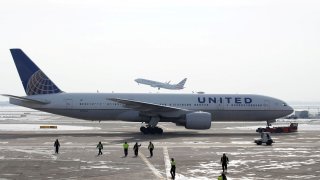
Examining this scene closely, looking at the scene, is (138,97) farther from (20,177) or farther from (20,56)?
(20,177)

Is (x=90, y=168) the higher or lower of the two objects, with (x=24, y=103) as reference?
lower

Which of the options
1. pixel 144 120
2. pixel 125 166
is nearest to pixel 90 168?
pixel 125 166

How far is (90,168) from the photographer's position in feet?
87.6

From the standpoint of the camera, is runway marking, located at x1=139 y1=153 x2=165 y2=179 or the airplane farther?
the airplane

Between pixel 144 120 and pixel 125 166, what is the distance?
24418 mm

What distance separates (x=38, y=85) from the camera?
2061 inches

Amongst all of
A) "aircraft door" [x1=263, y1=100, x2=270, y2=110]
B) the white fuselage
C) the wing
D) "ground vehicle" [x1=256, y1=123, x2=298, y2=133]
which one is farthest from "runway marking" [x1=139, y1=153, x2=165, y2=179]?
"ground vehicle" [x1=256, y1=123, x2=298, y2=133]

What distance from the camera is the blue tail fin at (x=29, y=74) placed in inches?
2048

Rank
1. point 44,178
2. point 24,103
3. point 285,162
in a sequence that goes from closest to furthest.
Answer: point 44,178, point 285,162, point 24,103

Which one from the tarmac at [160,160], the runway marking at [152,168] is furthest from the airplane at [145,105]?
the runway marking at [152,168]

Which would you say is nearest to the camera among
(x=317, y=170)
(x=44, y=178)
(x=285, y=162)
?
(x=44, y=178)

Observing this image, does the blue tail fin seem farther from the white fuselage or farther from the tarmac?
the tarmac

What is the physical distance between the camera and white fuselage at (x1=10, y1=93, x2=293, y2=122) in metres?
51.9

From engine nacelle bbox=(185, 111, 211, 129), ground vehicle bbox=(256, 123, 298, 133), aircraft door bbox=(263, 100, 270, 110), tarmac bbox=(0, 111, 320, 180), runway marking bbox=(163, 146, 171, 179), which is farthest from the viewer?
ground vehicle bbox=(256, 123, 298, 133)
